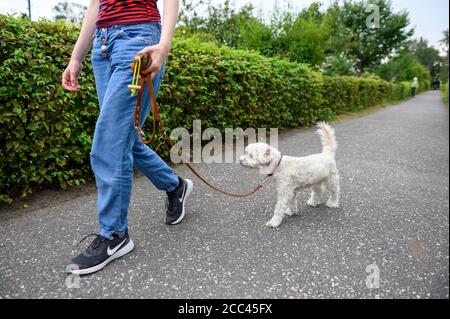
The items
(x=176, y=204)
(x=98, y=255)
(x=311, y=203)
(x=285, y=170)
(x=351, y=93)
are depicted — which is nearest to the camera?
(x=98, y=255)

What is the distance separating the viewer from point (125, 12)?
2039 mm

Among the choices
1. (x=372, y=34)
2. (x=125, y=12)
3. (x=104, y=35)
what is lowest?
(x=104, y=35)

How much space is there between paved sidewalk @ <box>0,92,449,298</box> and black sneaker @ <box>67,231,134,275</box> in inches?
2.4

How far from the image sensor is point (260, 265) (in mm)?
2271

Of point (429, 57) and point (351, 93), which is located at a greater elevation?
point (429, 57)

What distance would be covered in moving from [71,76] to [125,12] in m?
0.70

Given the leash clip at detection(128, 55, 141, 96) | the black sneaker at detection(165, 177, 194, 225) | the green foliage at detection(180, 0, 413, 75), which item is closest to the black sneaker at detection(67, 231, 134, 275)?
the black sneaker at detection(165, 177, 194, 225)

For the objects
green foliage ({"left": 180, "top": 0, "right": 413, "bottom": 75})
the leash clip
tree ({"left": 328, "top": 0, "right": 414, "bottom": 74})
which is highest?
tree ({"left": 328, "top": 0, "right": 414, "bottom": 74})

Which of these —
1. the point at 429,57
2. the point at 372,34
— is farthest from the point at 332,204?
the point at 429,57

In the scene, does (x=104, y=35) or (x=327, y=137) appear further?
(x=327, y=137)

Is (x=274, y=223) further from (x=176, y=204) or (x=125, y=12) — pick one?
(x=125, y=12)

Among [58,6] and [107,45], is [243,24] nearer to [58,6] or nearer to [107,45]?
[107,45]

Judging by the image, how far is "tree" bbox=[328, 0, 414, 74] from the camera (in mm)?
24938

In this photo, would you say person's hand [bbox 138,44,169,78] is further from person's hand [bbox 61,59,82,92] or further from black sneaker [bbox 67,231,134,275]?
black sneaker [bbox 67,231,134,275]
